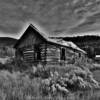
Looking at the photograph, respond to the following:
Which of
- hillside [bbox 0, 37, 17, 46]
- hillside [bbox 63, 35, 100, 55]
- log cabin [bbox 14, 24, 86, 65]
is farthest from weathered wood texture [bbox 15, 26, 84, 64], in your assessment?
hillside [bbox 0, 37, 17, 46]

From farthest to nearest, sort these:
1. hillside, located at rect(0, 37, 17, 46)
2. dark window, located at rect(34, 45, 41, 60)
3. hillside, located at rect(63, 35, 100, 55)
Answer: hillside, located at rect(0, 37, 17, 46) → hillside, located at rect(63, 35, 100, 55) → dark window, located at rect(34, 45, 41, 60)

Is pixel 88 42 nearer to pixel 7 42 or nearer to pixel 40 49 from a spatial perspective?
pixel 40 49

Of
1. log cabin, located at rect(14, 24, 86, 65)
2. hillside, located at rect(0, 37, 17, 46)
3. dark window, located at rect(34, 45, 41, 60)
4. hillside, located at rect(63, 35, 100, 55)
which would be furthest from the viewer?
hillside, located at rect(0, 37, 17, 46)

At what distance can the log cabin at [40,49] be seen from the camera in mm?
15680

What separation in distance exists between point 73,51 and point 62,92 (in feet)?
51.8

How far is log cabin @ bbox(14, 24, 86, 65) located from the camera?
1568 cm

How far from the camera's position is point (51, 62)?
1582cm

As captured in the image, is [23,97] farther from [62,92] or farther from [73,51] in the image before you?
[73,51]

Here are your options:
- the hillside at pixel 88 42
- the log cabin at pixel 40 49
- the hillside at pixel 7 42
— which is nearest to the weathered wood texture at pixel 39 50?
the log cabin at pixel 40 49

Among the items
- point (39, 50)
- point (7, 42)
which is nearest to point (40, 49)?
point (39, 50)

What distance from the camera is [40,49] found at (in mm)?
16281

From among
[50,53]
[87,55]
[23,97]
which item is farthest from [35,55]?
[87,55]

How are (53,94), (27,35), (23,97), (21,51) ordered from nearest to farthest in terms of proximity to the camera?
1. (23,97)
2. (53,94)
3. (27,35)
4. (21,51)

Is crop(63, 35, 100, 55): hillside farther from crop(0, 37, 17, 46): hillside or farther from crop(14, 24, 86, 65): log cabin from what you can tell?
crop(0, 37, 17, 46): hillside
